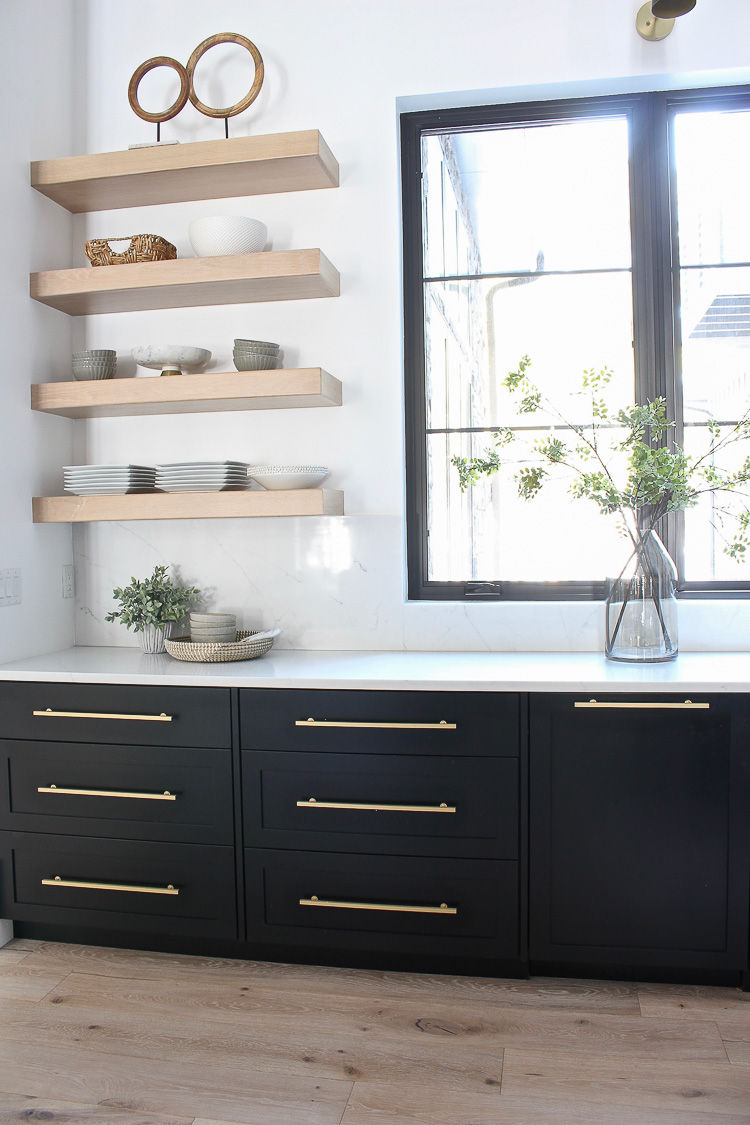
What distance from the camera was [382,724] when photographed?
6.99 feet

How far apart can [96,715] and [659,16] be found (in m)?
2.56

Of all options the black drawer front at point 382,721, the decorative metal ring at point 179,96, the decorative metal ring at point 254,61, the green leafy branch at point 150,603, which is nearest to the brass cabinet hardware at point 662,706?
the black drawer front at point 382,721

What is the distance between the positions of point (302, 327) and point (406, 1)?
1086 millimetres

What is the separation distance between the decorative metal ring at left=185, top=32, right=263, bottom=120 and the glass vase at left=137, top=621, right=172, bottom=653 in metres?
1.67

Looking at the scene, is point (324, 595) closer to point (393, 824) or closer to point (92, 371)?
point (393, 824)

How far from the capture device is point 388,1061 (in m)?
1.84

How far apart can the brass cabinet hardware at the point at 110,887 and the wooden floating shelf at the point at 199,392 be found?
1450mm

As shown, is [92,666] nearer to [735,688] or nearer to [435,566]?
[435,566]

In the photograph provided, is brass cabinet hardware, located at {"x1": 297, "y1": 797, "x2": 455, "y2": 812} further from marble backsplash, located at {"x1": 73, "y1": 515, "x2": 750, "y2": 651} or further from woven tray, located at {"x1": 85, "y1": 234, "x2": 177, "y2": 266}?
woven tray, located at {"x1": 85, "y1": 234, "x2": 177, "y2": 266}

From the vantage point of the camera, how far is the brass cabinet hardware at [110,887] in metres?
2.27

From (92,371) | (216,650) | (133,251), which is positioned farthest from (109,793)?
(133,251)

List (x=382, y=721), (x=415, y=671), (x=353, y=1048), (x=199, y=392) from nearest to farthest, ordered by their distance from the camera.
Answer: (x=353, y=1048), (x=382, y=721), (x=415, y=671), (x=199, y=392)

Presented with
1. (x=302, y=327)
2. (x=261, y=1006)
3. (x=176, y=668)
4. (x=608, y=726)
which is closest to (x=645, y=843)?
(x=608, y=726)

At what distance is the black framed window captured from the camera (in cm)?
261
